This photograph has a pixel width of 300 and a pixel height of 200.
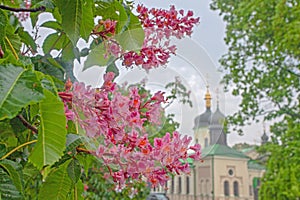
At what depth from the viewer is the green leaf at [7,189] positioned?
33cm

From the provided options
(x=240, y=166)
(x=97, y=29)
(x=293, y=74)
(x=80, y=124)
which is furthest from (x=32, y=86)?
(x=240, y=166)

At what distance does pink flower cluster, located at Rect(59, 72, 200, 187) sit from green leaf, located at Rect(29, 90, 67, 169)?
39mm

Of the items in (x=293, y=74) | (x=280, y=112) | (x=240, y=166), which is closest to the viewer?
(x=293, y=74)

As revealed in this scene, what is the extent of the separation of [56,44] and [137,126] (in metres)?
0.28

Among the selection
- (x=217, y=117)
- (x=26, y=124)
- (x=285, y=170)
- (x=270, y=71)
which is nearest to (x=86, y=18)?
(x=26, y=124)

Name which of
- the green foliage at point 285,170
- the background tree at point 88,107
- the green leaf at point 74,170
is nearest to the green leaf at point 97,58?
the background tree at point 88,107

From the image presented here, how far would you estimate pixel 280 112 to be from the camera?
472 centimetres

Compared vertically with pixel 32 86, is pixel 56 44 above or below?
above

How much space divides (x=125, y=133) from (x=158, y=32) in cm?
19

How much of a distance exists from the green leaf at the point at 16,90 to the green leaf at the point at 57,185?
140 millimetres

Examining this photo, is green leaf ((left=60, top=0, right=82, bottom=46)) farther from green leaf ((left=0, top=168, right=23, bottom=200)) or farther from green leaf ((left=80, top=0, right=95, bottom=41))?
green leaf ((left=0, top=168, right=23, bottom=200))

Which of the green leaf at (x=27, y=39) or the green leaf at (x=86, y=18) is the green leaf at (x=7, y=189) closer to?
Answer: the green leaf at (x=86, y=18)

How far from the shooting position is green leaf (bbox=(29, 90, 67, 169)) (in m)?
0.29

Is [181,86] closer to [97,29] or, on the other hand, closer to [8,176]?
[97,29]
